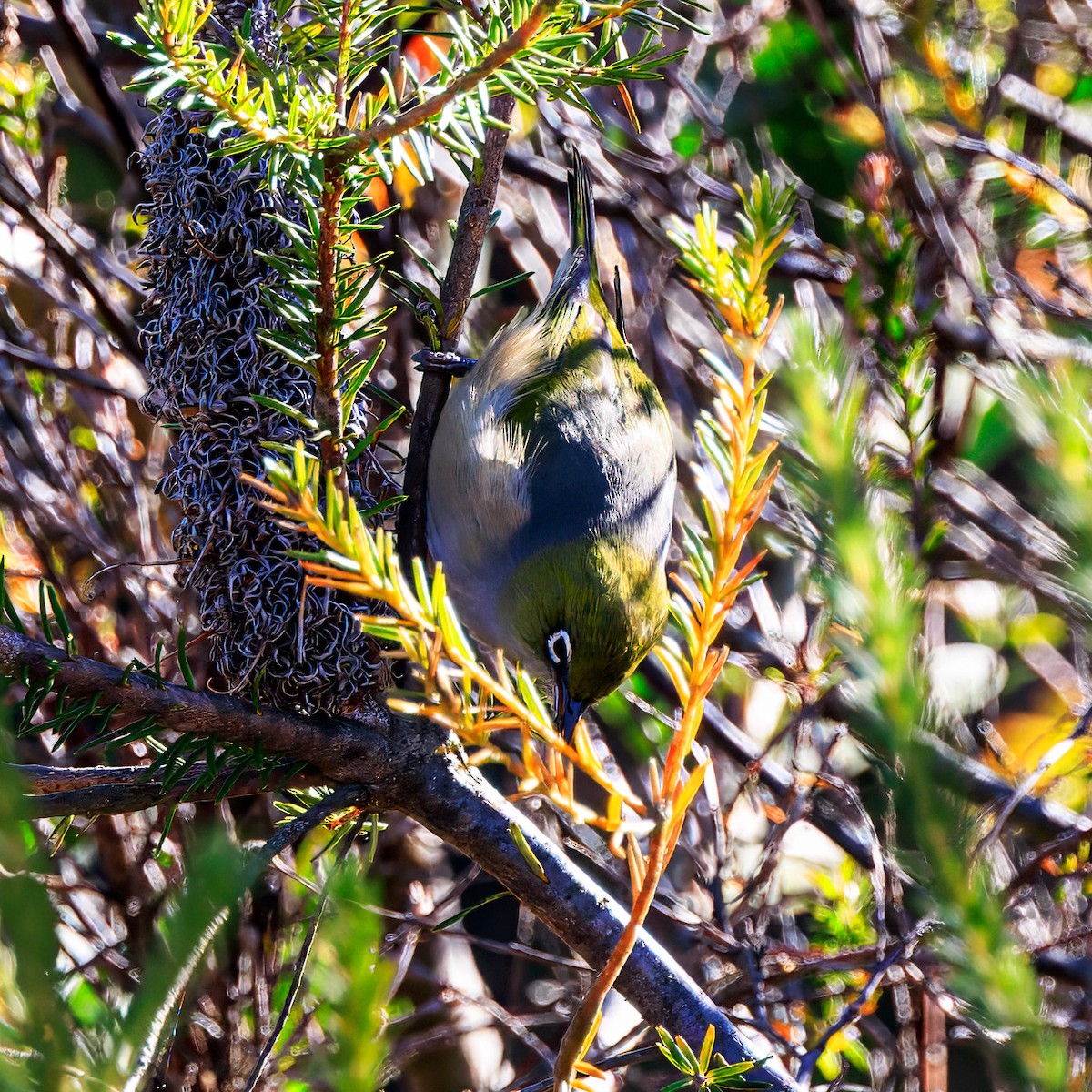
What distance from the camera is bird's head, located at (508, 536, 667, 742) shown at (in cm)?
235

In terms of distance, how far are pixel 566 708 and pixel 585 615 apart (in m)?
0.20

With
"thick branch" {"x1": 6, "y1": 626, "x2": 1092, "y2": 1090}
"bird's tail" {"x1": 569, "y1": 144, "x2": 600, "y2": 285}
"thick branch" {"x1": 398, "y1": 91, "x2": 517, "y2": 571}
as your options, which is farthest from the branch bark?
"bird's tail" {"x1": 569, "y1": 144, "x2": 600, "y2": 285}

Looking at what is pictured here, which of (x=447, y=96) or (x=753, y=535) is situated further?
(x=753, y=535)

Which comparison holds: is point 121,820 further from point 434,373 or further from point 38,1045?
point 38,1045

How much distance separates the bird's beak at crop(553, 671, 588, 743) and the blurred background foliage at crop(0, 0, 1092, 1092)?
0.17 m

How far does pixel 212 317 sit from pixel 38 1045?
44.5 inches

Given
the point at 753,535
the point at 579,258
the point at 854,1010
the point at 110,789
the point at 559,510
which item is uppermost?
the point at 579,258

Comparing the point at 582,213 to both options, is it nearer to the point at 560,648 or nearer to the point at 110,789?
the point at 560,648

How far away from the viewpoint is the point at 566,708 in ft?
7.68

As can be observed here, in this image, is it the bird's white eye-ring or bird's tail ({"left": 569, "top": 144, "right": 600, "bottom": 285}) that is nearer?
the bird's white eye-ring

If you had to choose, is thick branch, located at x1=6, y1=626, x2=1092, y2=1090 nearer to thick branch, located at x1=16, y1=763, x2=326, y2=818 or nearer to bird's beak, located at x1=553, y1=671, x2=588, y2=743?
thick branch, located at x1=16, y1=763, x2=326, y2=818

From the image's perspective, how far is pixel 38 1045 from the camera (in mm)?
640

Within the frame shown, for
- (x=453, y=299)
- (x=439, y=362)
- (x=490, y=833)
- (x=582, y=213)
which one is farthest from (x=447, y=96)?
(x=582, y=213)

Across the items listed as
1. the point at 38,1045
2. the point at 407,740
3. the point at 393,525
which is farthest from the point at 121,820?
the point at 38,1045
